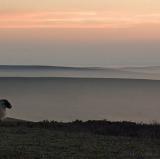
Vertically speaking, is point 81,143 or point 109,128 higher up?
point 109,128

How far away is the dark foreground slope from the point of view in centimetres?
1653

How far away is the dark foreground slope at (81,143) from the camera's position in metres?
16.5

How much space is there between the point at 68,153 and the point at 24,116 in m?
30.2

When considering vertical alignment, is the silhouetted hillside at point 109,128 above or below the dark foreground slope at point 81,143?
above

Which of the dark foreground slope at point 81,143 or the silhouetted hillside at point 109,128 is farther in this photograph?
the silhouetted hillside at point 109,128

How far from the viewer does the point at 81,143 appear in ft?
61.2

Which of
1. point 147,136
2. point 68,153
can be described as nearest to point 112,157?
point 68,153

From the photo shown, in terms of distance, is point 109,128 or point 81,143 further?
point 109,128

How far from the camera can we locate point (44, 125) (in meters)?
25.0

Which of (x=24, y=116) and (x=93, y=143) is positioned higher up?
(x=24, y=116)

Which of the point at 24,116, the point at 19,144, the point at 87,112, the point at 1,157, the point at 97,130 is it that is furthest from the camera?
the point at 87,112

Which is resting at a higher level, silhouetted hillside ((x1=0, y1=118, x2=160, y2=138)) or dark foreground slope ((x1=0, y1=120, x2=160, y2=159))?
silhouetted hillside ((x1=0, y1=118, x2=160, y2=138))

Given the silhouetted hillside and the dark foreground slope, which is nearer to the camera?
the dark foreground slope

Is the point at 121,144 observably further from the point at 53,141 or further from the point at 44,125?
the point at 44,125
